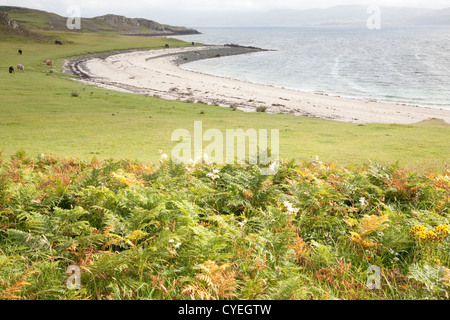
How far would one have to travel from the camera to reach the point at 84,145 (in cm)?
1162

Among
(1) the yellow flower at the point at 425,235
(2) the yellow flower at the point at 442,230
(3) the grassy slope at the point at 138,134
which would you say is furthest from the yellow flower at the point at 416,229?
(3) the grassy slope at the point at 138,134

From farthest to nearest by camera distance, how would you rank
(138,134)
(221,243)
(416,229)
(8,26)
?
1. (8,26)
2. (138,134)
3. (416,229)
4. (221,243)

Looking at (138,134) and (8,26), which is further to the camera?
(8,26)

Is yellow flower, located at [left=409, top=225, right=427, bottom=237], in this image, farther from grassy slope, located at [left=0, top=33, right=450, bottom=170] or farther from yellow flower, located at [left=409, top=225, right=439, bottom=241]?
grassy slope, located at [left=0, top=33, right=450, bottom=170]

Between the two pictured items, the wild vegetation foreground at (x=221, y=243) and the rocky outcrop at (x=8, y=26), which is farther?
the rocky outcrop at (x=8, y=26)

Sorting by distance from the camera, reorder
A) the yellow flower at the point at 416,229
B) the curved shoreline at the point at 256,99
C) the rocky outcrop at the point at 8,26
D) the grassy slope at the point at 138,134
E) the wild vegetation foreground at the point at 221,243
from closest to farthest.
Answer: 1. the wild vegetation foreground at the point at 221,243
2. the yellow flower at the point at 416,229
3. the grassy slope at the point at 138,134
4. the curved shoreline at the point at 256,99
5. the rocky outcrop at the point at 8,26

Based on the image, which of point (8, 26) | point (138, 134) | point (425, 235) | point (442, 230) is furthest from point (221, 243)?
point (8, 26)

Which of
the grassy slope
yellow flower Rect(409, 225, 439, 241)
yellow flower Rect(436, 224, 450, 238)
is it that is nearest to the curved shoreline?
the grassy slope

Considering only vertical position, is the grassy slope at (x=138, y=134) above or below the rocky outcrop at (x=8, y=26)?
below

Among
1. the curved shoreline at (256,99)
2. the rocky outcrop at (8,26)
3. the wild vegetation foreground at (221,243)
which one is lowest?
the wild vegetation foreground at (221,243)

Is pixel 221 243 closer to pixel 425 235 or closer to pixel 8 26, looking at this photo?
pixel 425 235

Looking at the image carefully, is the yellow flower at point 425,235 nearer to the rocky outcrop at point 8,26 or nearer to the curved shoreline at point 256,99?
the curved shoreline at point 256,99

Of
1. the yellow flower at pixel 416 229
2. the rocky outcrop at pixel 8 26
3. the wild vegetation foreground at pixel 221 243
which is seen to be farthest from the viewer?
the rocky outcrop at pixel 8 26
